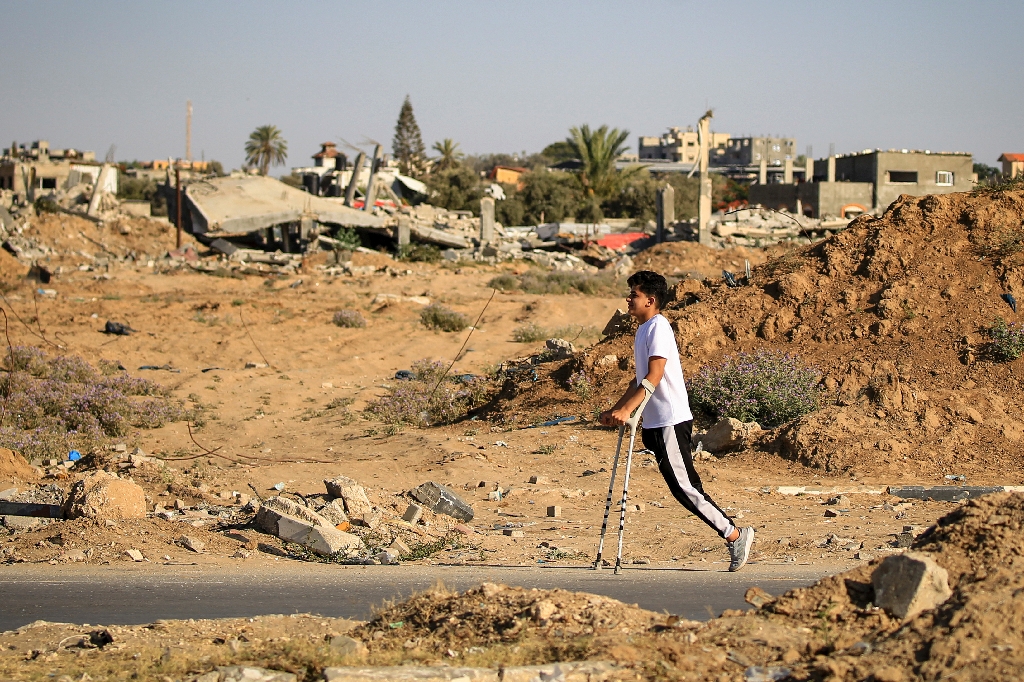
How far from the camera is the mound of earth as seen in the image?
8.91 meters

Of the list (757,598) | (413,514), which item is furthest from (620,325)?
(757,598)

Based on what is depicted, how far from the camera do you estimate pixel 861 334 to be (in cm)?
1089

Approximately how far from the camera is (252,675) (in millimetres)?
3848

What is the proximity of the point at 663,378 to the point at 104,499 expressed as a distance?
418 cm

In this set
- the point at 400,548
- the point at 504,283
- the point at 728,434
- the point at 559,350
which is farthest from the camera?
the point at 504,283

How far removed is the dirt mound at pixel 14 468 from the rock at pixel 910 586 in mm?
7925

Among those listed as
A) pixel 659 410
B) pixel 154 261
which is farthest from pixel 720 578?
pixel 154 261

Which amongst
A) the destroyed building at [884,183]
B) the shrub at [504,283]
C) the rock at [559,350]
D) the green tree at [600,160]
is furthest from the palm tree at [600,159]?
the rock at [559,350]

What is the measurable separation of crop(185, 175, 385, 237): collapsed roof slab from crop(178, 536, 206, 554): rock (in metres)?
28.7

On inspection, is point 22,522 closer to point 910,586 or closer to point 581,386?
point 910,586

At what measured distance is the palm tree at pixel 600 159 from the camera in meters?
53.9

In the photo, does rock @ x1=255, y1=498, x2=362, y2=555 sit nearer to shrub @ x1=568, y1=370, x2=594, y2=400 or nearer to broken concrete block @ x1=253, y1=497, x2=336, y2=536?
broken concrete block @ x1=253, y1=497, x2=336, y2=536

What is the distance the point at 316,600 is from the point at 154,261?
96.2ft

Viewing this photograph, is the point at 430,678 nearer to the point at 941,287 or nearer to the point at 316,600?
the point at 316,600
